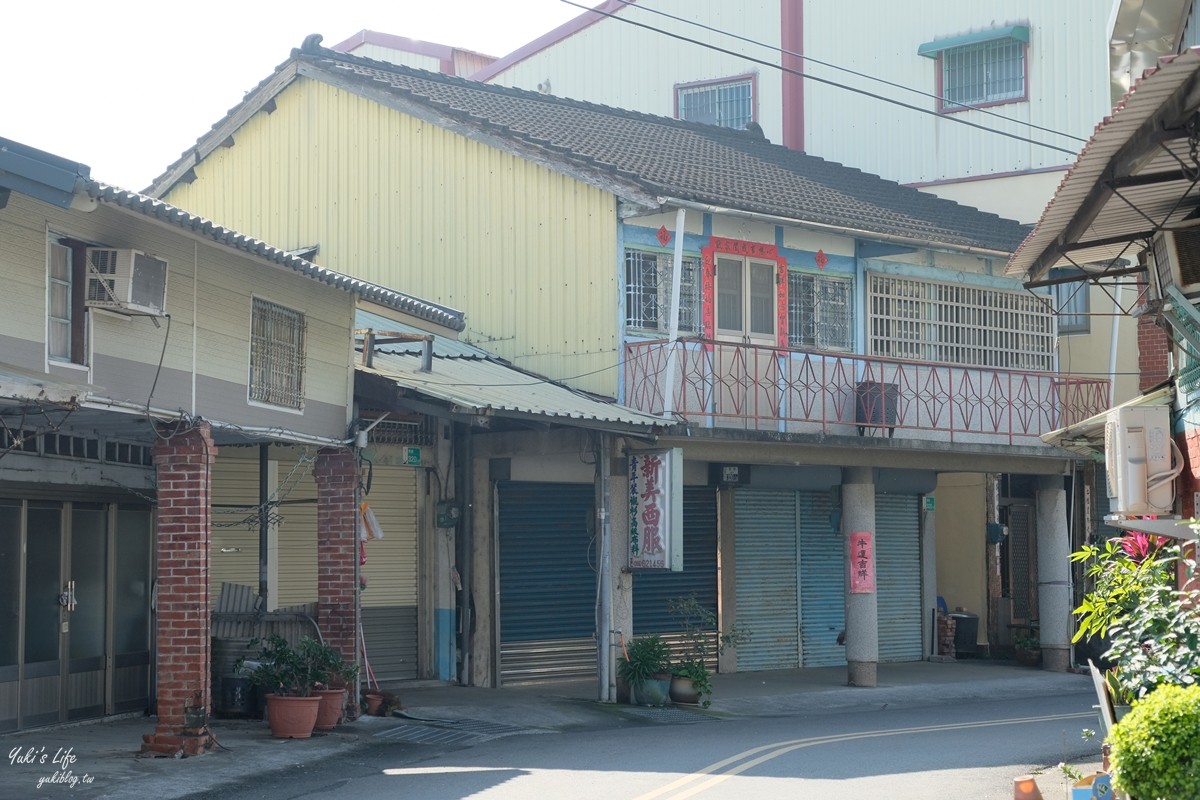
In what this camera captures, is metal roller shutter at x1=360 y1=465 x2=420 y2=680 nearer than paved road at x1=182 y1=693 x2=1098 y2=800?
No

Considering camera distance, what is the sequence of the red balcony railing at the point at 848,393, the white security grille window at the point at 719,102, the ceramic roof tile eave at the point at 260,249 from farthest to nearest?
1. the white security grille window at the point at 719,102
2. the red balcony railing at the point at 848,393
3. the ceramic roof tile eave at the point at 260,249

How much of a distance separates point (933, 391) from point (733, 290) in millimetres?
3537

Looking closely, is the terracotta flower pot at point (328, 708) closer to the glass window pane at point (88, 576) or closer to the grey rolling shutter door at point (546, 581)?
the glass window pane at point (88, 576)

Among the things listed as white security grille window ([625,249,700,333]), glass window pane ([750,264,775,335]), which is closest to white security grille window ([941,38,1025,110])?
glass window pane ([750,264,775,335])

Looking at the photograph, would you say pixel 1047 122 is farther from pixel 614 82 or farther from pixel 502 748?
pixel 502 748

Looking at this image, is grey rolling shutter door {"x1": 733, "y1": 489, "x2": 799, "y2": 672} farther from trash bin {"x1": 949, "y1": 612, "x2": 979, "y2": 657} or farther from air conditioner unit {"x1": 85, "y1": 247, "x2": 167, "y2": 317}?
air conditioner unit {"x1": 85, "y1": 247, "x2": 167, "y2": 317}

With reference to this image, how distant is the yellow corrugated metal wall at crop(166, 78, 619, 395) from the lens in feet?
67.6

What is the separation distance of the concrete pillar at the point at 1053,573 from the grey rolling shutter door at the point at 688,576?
5.38m

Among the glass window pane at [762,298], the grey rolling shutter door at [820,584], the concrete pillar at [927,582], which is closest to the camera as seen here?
the glass window pane at [762,298]

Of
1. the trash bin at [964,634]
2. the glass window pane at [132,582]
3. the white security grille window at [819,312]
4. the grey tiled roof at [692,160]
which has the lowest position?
the trash bin at [964,634]

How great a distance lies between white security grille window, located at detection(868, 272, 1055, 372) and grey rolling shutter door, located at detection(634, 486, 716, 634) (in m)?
3.49

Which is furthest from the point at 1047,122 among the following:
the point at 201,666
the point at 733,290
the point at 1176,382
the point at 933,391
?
the point at 201,666

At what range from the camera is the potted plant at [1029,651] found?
2566cm

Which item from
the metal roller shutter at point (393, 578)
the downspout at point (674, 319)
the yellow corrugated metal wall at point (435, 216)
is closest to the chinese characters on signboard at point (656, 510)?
the downspout at point (674, 319)
